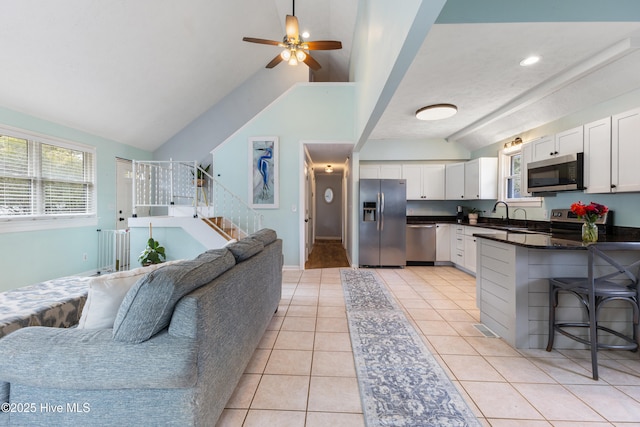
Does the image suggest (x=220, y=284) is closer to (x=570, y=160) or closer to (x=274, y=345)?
(x=274, y=345)

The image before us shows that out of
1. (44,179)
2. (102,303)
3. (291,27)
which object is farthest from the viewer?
(44,179)

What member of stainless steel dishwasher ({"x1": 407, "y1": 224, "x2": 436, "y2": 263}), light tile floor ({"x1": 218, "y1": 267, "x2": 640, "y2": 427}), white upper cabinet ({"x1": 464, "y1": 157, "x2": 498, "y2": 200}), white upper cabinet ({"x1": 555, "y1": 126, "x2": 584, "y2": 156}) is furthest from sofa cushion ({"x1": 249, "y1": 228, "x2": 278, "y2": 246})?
white upper cabinet ({"x1": 464, "y1": 157, "x2": 498, "y2": 200})

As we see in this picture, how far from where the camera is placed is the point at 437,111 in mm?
3646

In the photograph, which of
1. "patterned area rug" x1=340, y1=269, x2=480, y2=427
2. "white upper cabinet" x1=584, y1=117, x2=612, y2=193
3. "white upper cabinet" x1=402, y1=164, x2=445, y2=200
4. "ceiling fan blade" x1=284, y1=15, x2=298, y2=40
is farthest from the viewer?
"white upper cabinet" x1=402, y1=164, x2=445, y2=200

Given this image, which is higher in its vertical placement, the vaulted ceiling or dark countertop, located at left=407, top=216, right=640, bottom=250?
the vaulted ceiling

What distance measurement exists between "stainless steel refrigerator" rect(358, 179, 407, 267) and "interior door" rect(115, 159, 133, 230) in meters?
4.73

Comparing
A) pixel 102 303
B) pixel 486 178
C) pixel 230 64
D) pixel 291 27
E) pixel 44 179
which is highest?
pixel 230 64

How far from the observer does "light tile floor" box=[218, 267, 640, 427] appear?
4.99 ft

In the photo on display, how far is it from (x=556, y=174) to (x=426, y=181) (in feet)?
7.89

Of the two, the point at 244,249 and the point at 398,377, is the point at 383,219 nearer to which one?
the point at 398,377

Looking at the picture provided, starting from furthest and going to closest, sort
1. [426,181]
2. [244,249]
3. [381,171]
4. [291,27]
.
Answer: [381,171] → [426,181] → [291,27] → [244,249]

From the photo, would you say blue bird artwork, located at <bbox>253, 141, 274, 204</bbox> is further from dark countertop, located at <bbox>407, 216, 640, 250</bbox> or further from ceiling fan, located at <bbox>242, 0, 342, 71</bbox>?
dark countertop, located at <bbox>407, 216, 640, 250</bbox>

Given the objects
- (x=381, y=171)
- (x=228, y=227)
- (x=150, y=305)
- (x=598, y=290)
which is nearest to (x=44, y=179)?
(x=228, y=227)

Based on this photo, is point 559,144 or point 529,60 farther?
point 559,144
